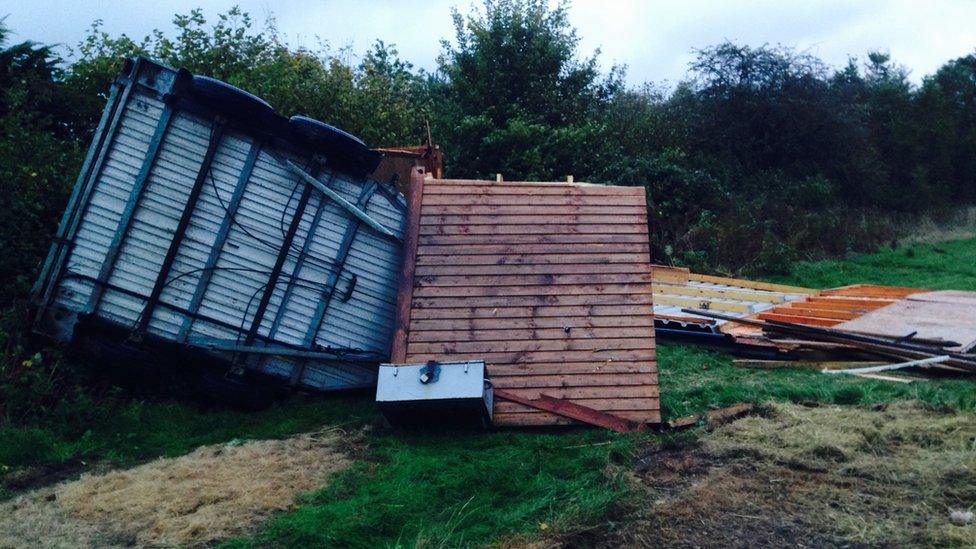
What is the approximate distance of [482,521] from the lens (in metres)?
5.08

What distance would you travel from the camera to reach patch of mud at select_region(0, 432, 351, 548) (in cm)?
497

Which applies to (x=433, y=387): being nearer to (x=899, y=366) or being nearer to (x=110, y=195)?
(x=110, y=195)

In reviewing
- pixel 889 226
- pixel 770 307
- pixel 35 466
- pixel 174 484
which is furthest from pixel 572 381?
pixel 889 226

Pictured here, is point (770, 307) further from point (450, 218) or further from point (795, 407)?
point (450, 218)

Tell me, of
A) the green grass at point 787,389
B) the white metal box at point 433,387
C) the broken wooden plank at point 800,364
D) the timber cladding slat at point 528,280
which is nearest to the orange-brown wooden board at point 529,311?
the timber cladding slat at point 528,280

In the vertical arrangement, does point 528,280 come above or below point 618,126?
below

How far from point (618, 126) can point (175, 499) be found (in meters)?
16.1

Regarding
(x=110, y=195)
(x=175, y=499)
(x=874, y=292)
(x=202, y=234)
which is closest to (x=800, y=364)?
(x=874, y=292)

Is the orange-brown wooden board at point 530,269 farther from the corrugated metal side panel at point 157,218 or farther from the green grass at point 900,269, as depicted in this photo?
the green grass at point 900,269

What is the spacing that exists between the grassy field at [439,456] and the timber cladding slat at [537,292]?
17.7 inches

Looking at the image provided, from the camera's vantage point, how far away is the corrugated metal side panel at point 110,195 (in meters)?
7.34

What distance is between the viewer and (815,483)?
17.2 ft

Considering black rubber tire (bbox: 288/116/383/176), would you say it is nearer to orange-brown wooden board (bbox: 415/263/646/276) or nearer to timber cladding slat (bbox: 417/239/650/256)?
timber cladding slat (bbox: 417/239/650/256)

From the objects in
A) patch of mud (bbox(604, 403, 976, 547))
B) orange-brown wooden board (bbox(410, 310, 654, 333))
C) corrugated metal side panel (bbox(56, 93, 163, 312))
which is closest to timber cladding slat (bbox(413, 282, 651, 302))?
orange-brown wooden board (bbox(410, 310, 654, 333))
